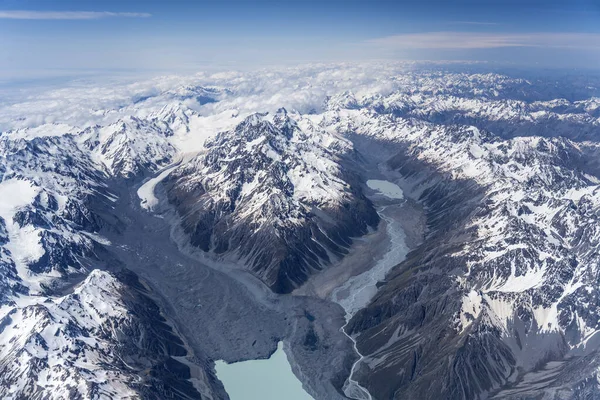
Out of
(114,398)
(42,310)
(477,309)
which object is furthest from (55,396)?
(477,309)

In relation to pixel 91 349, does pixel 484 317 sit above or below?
below

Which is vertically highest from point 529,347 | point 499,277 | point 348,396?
point 499,277

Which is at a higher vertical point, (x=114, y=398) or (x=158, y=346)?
(x=114, y=398)

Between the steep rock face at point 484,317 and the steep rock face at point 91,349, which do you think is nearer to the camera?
the steep rock face at point 91,349

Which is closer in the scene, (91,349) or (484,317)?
(91,349)

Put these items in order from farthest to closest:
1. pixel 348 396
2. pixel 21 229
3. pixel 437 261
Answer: pixel 21 229
pixel 437 261
pixel 348 396

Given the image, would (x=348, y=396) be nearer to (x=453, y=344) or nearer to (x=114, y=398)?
(x=453, y=344)

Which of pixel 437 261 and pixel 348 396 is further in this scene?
pixel 437 261

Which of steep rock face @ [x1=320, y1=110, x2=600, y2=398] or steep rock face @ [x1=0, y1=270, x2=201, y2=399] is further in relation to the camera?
steep rock face @ [x1=320, y1=110, x2=600, y2=398]
